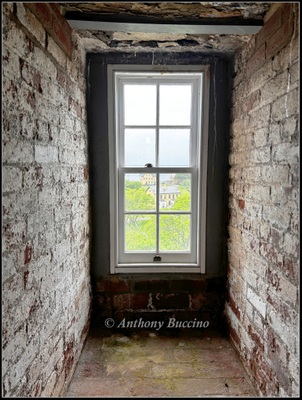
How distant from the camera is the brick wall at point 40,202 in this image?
1.25 m

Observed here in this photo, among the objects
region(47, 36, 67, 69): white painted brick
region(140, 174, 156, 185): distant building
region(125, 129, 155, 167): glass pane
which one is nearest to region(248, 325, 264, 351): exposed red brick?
region(140, 174, 156, 185): distant building

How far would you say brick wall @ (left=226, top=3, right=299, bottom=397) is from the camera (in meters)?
1.56

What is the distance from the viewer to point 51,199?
1.75 metres

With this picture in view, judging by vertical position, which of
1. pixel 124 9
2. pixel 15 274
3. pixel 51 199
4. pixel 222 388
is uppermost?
pixel 124 9

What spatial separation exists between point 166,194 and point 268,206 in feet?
3.68

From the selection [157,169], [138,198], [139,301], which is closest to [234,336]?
[139,301]

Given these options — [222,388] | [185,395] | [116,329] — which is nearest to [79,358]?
[116,329]

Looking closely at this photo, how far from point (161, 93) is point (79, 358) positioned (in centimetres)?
231

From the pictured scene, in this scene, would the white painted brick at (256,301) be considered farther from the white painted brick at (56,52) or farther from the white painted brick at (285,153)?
the white painted brick at (56,52)

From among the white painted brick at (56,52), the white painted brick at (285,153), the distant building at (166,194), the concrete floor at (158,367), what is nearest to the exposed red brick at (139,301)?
the concrete floor at (158,367)

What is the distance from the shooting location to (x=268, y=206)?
6.16 ft

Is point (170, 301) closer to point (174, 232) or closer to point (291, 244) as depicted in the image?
point (174, 232)

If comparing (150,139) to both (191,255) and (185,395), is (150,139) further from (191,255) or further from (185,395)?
(185,395)

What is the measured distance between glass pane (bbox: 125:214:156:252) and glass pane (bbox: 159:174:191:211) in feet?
0.59
